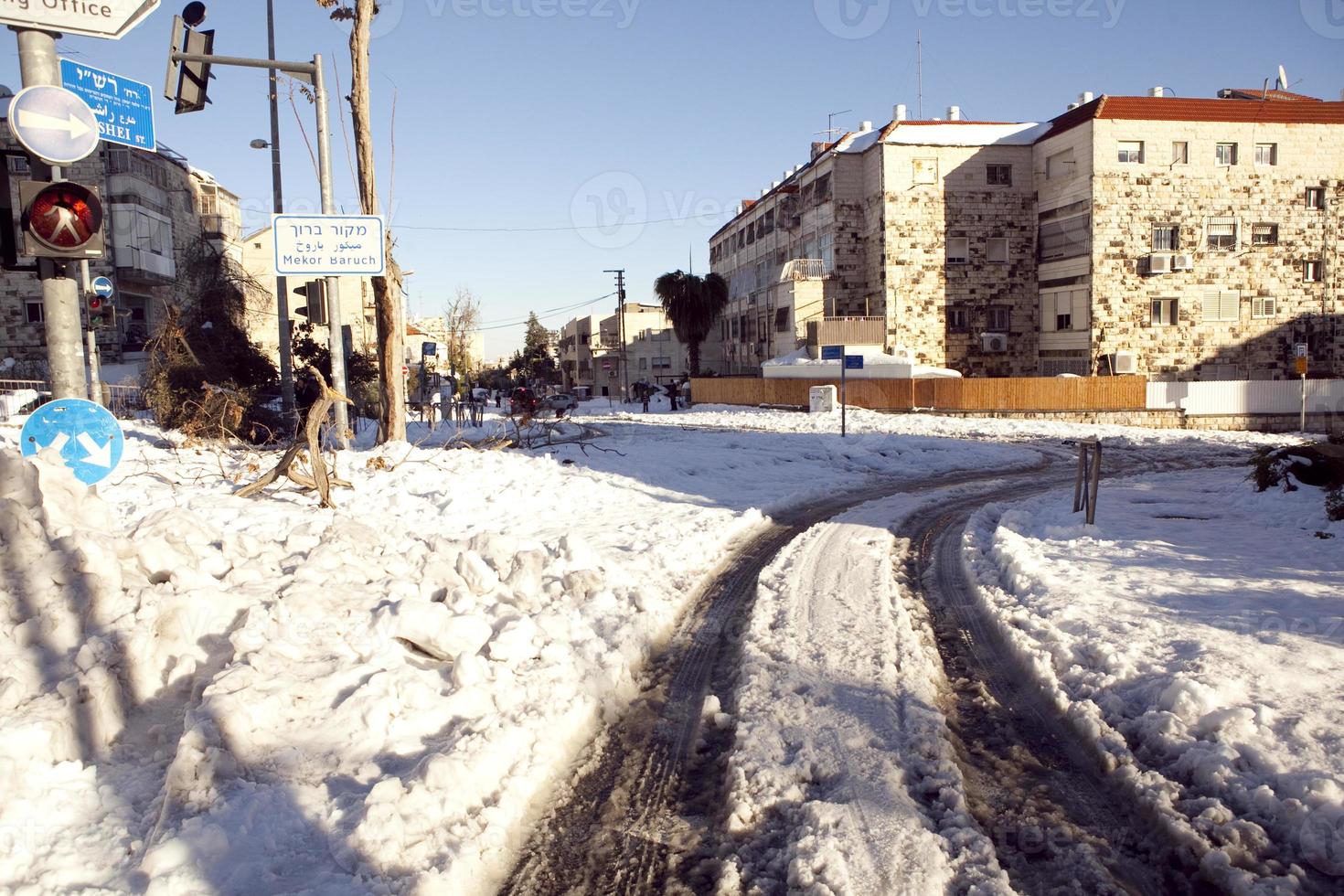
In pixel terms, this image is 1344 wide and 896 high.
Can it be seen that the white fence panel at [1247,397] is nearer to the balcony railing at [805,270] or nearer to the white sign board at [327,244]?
the balcony railing at [805,270]

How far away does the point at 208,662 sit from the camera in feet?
15.4

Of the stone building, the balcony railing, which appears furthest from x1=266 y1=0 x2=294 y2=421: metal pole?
the balcony railing

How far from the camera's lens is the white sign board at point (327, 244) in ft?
36.9

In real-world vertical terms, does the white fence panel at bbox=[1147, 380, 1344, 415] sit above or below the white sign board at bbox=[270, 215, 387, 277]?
below

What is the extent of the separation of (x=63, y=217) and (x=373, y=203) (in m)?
10.4

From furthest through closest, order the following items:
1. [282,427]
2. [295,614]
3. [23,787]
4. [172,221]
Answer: [172,221] → [282,427] → [295,614] → [23,787]

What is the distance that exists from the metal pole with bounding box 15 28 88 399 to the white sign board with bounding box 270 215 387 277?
235 inches

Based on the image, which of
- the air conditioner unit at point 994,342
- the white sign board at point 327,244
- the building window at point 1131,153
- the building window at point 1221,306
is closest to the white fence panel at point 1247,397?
the building window at point 1221,306

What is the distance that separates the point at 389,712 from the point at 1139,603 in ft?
19.4

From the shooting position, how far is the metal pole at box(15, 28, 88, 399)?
509 centimetres

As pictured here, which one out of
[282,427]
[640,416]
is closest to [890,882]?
Answer: [282,427]

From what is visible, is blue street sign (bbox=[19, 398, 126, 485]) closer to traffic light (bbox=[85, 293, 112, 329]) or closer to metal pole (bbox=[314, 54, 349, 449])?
metal pole (bbox=[314, 54, 349, 449])

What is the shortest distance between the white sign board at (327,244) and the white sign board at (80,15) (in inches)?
238

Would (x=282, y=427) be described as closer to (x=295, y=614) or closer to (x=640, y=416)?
(x=295, y=614)
